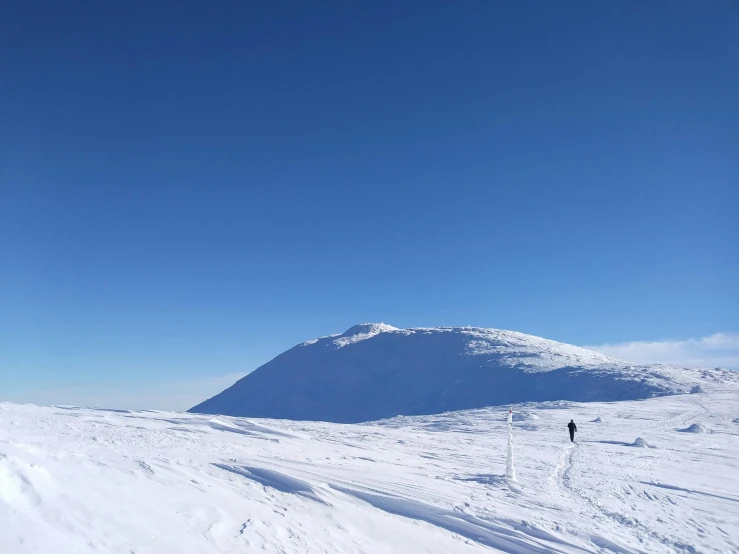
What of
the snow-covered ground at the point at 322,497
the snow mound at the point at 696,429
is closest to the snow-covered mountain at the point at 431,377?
the snow mound at the point at 696,429

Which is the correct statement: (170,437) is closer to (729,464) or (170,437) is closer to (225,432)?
(225,432)

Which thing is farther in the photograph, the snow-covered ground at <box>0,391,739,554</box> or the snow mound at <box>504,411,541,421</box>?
the snow mound at <box>504,411,541,421</box>

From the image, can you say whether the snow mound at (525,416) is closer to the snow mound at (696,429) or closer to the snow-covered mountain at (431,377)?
the snow mound at (696,429)

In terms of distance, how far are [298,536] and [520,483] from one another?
27.1 feet

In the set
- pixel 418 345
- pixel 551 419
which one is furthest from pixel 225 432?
pixel 418 345

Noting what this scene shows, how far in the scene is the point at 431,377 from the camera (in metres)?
105

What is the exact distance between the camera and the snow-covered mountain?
70312 millimetres

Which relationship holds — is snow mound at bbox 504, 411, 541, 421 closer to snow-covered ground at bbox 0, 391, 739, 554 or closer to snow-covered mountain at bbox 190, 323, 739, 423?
snow-covered ground at bbox 0, 391, 739, 554

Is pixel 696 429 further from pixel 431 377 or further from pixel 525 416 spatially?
pixel 431 377

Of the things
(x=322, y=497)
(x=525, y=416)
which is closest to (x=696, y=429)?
(x=525, y=416)

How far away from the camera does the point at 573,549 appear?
973cm

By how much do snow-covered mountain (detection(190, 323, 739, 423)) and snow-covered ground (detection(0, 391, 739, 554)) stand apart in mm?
51485

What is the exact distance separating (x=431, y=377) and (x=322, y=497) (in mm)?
95724

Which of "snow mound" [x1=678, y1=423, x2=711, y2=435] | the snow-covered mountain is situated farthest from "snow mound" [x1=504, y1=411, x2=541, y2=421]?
the snow-covered mountain
